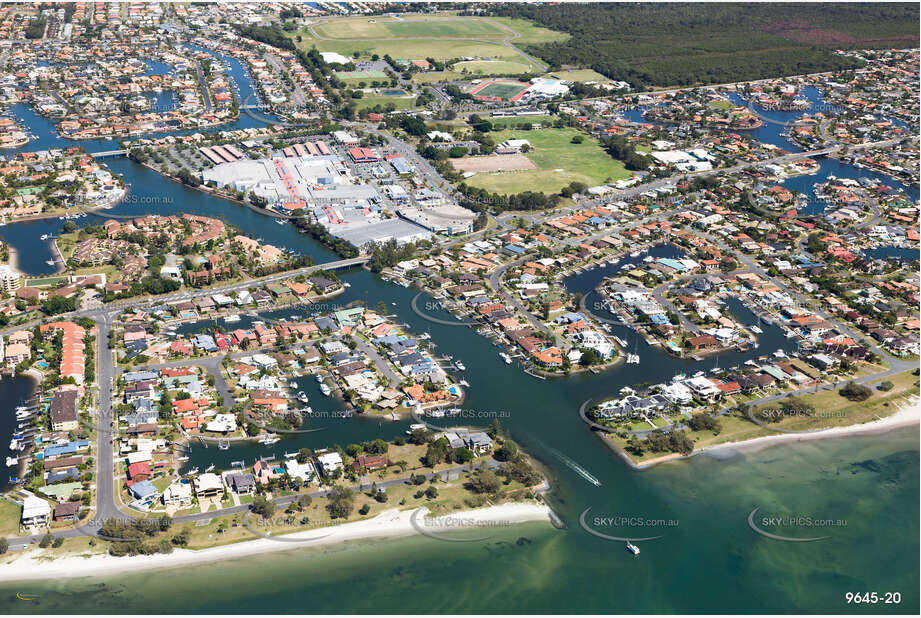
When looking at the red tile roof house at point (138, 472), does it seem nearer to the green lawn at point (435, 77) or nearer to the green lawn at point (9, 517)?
the green lawn at point (9, 517)

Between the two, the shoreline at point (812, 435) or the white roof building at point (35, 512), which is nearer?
the white roof building at point (35, 512)

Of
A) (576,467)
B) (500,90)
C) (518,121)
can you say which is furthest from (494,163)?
(576,467)

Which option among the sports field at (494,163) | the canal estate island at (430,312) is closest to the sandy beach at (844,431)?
the canal estate island at (430,312)

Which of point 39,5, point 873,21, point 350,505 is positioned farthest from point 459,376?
point 873,21

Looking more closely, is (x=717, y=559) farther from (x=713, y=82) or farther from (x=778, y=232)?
(x=713, y=82)

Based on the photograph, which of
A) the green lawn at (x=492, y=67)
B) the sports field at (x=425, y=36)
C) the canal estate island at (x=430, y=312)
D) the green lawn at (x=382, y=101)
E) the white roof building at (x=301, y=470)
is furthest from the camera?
the sports field at (x=425, y=36)

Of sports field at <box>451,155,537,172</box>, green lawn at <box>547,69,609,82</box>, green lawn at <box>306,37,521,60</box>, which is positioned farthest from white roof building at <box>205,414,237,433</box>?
green lawn at <box>306,37,521,60</box>
